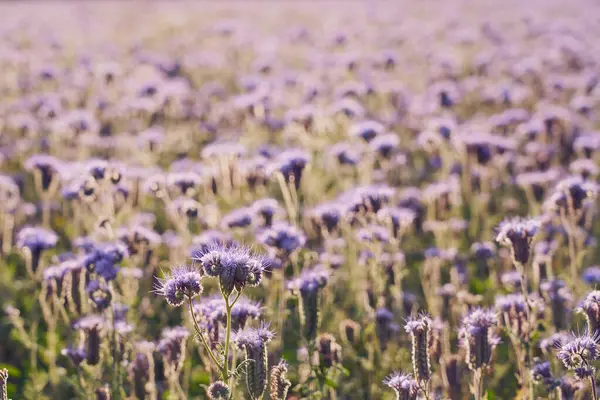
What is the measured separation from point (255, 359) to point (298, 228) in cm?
325

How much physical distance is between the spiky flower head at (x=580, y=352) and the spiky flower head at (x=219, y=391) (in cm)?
225

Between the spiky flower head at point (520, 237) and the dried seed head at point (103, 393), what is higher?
the spiky flower head at point (520, 237)

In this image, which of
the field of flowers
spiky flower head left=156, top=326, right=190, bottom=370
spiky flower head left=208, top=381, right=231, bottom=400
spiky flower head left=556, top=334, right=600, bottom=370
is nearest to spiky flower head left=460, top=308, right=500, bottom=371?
the field of flowers

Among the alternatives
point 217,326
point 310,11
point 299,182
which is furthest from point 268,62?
point 310,11

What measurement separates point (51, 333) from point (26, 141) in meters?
5.87

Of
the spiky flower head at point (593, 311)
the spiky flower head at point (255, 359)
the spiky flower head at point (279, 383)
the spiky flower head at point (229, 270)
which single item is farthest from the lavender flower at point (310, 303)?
the spiky flower head at point (593, 311)

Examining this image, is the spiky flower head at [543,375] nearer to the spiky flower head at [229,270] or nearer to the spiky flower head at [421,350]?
the spiky flower head at [421,350]

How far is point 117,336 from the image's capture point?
5645 millimetres

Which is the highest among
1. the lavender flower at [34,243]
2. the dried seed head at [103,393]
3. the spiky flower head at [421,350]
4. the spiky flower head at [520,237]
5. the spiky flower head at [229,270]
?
the spiky flower head at [229,270]

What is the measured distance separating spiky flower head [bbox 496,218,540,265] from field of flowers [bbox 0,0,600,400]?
18 millimetres

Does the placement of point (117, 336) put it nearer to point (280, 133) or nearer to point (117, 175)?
point (117, 175)

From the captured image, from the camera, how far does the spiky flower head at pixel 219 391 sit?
417cm

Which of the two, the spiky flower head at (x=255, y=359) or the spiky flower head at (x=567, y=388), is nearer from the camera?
the spiky flower head at (x=255, y=359)

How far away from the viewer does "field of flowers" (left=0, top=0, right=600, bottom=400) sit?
207 inches
